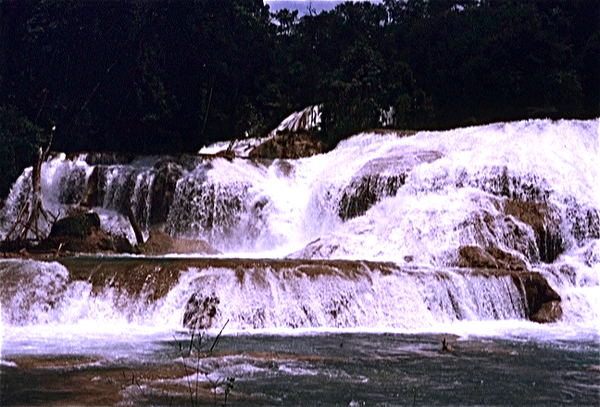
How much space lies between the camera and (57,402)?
664cm

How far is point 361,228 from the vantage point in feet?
55.8

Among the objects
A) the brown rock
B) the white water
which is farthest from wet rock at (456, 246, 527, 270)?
the white water

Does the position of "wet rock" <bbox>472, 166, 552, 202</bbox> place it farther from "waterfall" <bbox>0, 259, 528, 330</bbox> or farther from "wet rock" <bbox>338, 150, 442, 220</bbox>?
"waterfall" <bbox>0, 259, 528, 330</bbox>

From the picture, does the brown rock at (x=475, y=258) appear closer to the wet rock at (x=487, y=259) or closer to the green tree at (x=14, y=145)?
the wet rock at (x=487, y=259)

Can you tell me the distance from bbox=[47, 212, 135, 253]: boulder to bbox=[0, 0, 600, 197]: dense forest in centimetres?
1209

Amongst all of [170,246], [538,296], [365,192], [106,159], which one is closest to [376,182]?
[365,192]

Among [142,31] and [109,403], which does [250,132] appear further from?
[109,403]

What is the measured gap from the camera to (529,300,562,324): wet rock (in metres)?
12.7

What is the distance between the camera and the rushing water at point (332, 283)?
25.4 feet

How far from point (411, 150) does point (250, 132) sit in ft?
34.3

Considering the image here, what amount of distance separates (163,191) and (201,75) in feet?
33.1

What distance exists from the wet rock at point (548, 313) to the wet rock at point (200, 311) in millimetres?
4769

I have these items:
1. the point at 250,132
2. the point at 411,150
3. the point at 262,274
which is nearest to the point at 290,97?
the point at 250,132

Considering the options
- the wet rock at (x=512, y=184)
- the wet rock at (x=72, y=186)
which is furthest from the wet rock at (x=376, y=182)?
the wet rock at (x=72, y=186)
